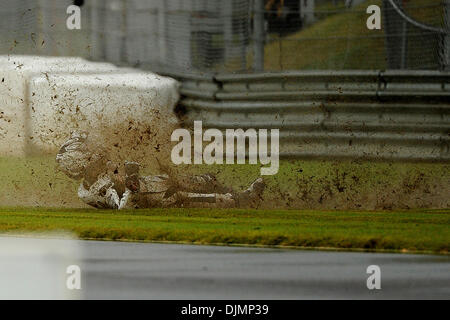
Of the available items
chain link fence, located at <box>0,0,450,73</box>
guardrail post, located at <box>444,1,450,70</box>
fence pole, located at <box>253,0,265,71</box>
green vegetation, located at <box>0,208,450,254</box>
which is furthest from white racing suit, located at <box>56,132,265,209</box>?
chain link fence, located at <box>0,0,450,73</box>

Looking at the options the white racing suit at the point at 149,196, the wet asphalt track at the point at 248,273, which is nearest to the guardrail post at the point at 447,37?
the white racing suit at the point at 149,196

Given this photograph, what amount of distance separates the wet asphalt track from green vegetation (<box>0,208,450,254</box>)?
1.54ft

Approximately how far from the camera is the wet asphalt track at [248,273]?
6812 millimetres

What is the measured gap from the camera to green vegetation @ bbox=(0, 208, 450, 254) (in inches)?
377

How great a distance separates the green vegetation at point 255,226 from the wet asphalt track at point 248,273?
1.54 feet

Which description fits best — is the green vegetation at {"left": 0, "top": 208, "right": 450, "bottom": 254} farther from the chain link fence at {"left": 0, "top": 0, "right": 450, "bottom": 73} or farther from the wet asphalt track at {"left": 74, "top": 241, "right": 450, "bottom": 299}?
the chain link fence at {"left": 0, "top": 0, "right": 450, "bottom": 73}

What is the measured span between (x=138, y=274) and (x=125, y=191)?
5302mm

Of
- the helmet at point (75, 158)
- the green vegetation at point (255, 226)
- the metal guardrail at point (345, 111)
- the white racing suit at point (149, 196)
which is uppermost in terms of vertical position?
the metal guardrail at point (345, 111)

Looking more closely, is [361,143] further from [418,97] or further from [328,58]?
[328,58]

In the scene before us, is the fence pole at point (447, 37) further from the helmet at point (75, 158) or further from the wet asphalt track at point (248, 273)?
the wet asphalt track at point (248, 273)

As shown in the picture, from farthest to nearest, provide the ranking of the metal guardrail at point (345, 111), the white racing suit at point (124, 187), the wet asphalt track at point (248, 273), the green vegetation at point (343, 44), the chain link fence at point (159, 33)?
the chain link fence at point (159, 33), the green vegetation at point (343, 44), the metal guardrail at point (345, 111), the white racing suit at point (124, 187), the wet asphalt track at point (248, 273)

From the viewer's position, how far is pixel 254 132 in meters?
16.1
